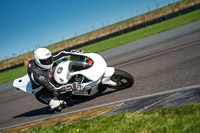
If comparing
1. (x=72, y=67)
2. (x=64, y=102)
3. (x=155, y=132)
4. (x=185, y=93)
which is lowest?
(x=155, y=132)

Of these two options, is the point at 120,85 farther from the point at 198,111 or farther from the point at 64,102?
the point at 198,111

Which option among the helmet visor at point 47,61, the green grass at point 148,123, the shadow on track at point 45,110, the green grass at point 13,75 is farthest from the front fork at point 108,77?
the green grass at point 13,75

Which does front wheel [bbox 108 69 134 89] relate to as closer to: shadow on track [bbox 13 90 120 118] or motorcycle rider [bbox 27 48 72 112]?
shadow on track [bbox 13 90 120 118]

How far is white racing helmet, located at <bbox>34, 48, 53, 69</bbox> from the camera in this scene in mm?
6680

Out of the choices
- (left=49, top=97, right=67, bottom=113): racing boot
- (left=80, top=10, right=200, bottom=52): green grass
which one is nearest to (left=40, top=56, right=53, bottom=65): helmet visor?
(left=49, top=97, right=67, bottom=113): racing boot

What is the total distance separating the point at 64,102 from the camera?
7.02 m

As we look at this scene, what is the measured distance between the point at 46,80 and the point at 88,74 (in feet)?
3.86

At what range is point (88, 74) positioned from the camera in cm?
637

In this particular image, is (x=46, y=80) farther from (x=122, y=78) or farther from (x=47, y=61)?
(x=122, y=78)

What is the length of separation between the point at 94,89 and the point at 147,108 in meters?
2.60

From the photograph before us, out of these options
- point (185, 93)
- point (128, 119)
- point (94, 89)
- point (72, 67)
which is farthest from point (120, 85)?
point (128, 119)

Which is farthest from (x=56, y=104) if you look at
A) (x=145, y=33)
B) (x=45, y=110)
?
(x=145, y=33)

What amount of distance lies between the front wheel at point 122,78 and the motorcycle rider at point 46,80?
1.20 metres

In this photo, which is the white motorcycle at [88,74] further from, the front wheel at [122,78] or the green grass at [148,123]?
the green grass at [148,123]
